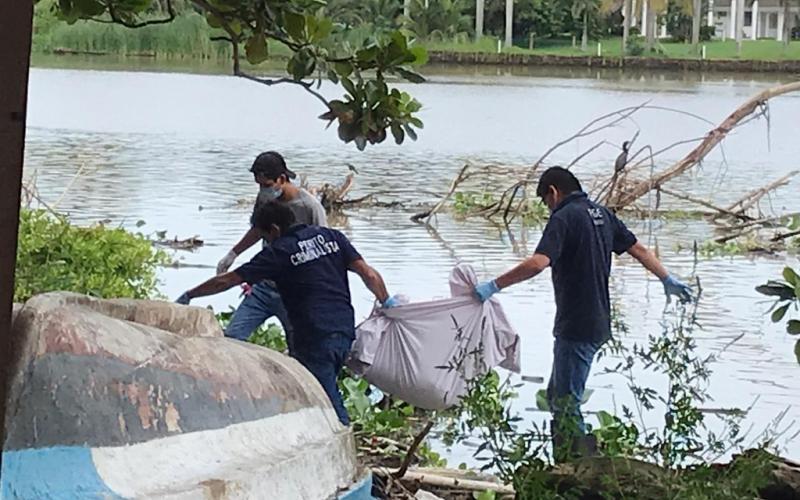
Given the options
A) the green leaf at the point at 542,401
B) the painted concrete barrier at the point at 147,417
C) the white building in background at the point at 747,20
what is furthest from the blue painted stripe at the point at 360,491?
the white building in background at the point at 747,20

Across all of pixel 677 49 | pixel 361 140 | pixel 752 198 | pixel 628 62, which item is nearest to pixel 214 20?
pixel 361 140

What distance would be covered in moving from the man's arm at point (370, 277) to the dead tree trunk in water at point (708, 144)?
11.6ft

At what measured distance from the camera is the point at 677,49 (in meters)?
23.7

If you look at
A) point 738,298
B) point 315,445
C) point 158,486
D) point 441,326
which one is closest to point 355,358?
point 441,326

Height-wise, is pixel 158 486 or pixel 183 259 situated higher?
pixel 158 486

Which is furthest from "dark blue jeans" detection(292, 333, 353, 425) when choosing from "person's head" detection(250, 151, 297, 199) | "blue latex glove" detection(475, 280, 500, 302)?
"person's head" detection(250, 151, 297, 199)

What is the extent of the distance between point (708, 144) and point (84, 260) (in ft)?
15.5

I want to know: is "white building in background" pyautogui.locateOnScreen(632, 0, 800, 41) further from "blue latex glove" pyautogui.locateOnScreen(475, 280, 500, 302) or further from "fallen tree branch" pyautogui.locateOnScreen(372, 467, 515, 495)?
"fallen tree branch" pyautogui.locateOnScreen(372, 467, 515, 495)

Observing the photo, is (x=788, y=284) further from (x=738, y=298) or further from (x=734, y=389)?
(x=738, y=298)

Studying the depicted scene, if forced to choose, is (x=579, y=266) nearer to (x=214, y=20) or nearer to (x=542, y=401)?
(x=542, y=401)

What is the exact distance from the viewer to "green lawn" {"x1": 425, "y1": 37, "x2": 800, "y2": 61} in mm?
19797

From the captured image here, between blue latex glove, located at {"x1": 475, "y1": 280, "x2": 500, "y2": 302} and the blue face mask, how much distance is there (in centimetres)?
95

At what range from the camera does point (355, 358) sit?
5199mm

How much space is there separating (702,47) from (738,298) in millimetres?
12637
